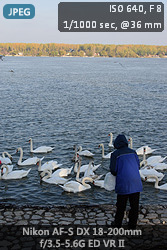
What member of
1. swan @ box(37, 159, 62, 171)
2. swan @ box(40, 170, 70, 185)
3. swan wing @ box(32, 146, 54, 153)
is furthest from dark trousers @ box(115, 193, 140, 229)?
swan wing @ box(32, 146, 54, 153)

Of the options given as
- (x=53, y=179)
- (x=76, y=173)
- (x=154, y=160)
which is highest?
(x=154, y=160)

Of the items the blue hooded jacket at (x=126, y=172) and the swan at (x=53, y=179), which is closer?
the blue hooded jacket at (x=126, y=172)

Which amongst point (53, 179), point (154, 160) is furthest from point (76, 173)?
point (154, 160)

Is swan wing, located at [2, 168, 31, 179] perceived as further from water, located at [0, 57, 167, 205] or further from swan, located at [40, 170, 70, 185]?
swan, located at [40, 170, 70, 185]

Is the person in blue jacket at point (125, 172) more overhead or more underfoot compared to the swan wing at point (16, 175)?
more overhead

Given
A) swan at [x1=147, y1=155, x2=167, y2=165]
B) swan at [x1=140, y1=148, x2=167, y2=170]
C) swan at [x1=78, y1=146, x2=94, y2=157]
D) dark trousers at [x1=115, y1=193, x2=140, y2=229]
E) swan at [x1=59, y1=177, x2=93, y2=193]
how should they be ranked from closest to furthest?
dark trousers at [x1=115, y1=193, x2=140, y2=229] < swan at [x1=59, y1=177, x2=93, y2=193] < swan at [x1=140, y1=148, x2=167, y2=170] < swan at [x1=147, y1=155, x2=167, y2=165] < swan at [x1=78, y1=146, x2=94, y2=157]

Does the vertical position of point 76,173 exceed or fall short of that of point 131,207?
it falls short

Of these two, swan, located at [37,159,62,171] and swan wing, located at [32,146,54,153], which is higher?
swan wing, located at [32,146,54,153]

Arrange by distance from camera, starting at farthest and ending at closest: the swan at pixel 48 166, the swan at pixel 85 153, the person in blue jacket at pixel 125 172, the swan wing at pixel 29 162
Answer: the swan at pixel 85 153 → the swan wing at pixel 29 162 → the swan at pixel 48 166 → the person in blue jacket at pixel 125 172

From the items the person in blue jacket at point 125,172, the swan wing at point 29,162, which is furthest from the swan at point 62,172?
the person in blue jacket at point 125,172

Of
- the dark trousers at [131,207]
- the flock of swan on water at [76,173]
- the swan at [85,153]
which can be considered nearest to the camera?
the dark trousers at [131,207]

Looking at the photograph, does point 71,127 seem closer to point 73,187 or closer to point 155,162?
point 155,162

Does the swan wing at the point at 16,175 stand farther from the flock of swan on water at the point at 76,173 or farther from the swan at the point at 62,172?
the swan at the point at 62,172

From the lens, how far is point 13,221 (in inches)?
381
